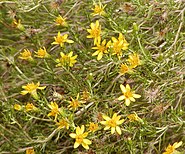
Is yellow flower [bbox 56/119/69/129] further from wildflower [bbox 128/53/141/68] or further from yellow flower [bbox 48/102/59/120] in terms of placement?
wildflower [bbox 128/53/141/68]

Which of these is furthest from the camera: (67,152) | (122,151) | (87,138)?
(67,152)

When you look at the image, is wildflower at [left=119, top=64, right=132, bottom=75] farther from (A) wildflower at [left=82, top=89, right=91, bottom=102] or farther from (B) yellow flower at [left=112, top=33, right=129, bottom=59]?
(A) wildflower at [left=82, top=89, right=91, bottom=102]

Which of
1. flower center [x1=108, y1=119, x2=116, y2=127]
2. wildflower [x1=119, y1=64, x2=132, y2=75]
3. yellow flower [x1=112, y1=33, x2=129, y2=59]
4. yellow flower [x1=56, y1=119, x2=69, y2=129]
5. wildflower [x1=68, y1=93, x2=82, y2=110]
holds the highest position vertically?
yellow flower [x1=112, y1=33, x2=129, y2=59]

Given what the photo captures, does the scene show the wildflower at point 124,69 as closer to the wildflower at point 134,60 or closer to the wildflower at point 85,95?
the wildflower at point 134,60

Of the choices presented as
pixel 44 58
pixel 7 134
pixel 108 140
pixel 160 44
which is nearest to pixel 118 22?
pixel 160 44

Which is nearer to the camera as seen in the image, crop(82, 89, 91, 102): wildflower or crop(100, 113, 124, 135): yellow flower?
crop(100, 113, 124, 135): yellow flower

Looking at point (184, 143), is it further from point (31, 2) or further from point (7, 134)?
point (31, 2)

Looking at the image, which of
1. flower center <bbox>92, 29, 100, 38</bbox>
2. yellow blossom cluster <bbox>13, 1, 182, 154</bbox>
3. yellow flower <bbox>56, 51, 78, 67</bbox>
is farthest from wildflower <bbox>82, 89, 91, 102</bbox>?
flower center <bbox>92, 29, 100, 38</bbox>

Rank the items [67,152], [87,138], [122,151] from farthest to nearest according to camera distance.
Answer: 1. [67,152]
2. [122,151]
3. [87,138]

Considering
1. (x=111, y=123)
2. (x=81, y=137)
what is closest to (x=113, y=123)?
(x=111, y=123)

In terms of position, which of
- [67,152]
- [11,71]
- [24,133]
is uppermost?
[11,71]

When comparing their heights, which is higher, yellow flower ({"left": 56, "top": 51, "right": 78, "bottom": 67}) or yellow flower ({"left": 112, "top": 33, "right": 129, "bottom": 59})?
yellow flower ({"left": 112, "top": 33, "right": 129, "bottom": 59})
